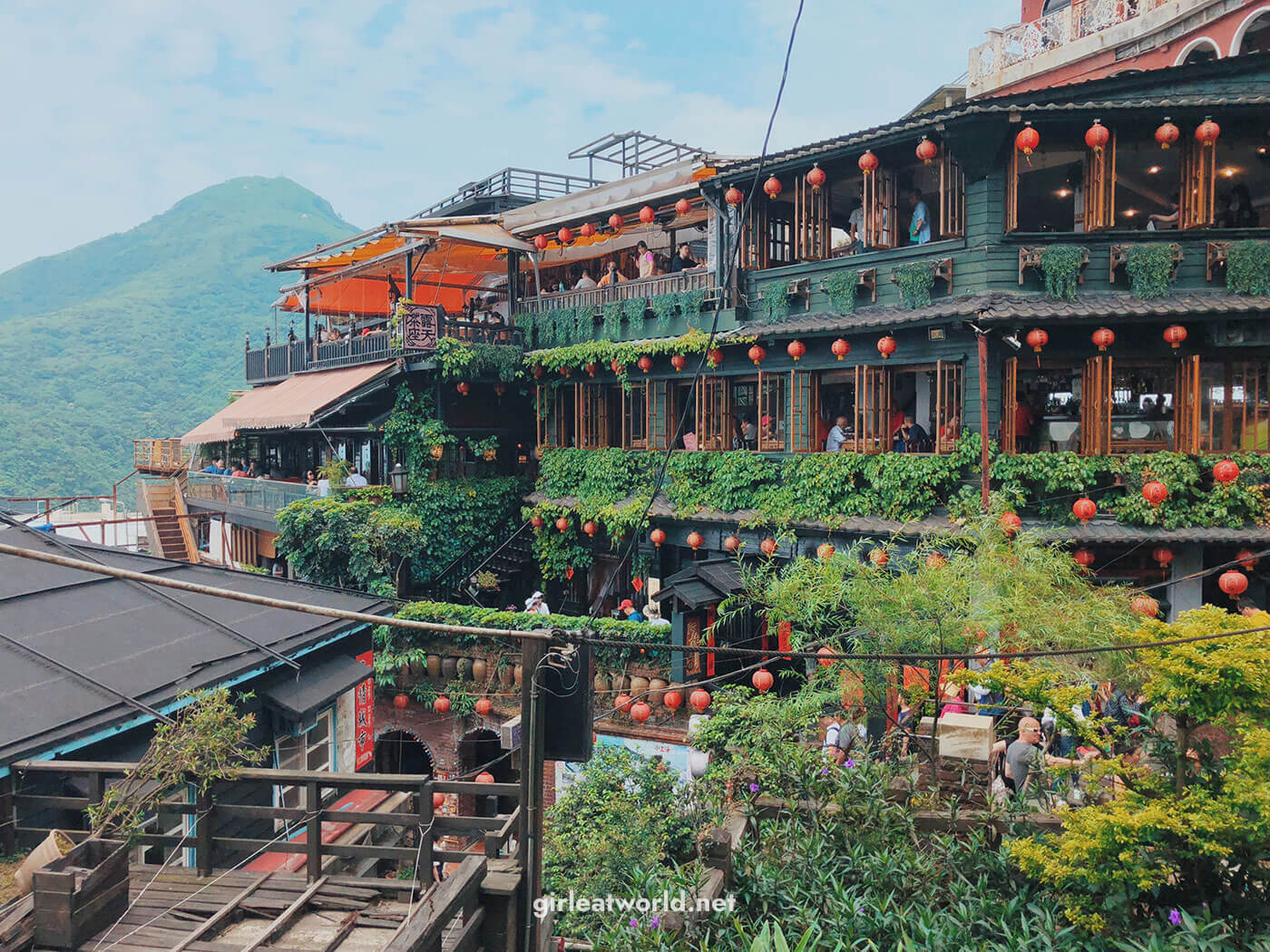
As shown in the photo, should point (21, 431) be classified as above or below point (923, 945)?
above

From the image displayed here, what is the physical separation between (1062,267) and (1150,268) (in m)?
1.42

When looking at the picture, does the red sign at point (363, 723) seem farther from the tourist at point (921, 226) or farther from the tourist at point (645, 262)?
the tourist at point (921, 226)

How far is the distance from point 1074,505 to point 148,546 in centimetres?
2844

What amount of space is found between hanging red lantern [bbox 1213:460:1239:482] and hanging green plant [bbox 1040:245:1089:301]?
11.5ft

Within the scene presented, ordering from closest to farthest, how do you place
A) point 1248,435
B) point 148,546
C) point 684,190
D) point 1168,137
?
point 1168,137 < point 1248,435 < point 684,190 < point 148,546

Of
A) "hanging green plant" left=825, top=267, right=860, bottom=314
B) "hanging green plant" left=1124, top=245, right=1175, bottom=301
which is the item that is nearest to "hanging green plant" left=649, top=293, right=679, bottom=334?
"hanging green plant" left=825, top=267, right=860, bottom=314

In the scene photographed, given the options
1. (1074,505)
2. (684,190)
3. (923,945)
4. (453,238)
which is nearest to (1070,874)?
(923,945)

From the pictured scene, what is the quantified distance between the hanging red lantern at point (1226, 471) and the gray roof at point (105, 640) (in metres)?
13.1

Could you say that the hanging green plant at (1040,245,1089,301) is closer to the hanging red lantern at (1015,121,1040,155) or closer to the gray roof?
the hanging red lantern at (1015,121,1040,155)

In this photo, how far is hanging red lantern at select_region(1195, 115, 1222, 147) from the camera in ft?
45.7

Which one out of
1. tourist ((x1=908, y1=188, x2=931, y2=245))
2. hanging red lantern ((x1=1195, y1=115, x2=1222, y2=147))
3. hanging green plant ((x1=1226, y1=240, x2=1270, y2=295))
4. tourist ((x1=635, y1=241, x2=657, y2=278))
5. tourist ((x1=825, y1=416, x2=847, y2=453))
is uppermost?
hanging red lantern ((x1=1195, y1=115, x2=1222, y2=147))

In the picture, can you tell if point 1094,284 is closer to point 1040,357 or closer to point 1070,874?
point 1040,357

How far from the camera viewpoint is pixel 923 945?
732 centimetres

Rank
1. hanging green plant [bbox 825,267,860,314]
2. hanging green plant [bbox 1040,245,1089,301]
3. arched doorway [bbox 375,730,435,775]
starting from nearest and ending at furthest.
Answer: hanging green plant [bbox 1040,245,1089,301], hanging green plant [bbox 825,267,860,314], arched doorway [bbox 375,730,435,775]
